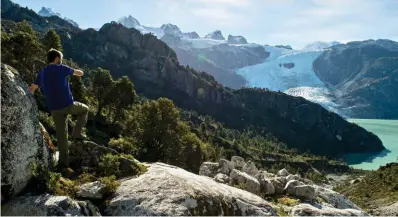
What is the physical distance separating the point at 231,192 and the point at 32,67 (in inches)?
2287

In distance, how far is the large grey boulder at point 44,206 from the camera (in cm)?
1213

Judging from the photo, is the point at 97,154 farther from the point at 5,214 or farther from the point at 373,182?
the point at 373,182

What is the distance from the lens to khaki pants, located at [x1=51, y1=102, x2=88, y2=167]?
14.8 meters

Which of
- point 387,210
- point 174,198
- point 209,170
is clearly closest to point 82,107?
point 174,198

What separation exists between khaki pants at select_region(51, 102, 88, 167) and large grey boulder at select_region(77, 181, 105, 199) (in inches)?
81.8

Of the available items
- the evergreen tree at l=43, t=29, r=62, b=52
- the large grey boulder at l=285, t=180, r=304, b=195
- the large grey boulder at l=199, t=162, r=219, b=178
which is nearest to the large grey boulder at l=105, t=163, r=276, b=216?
the large grey boulder at l=285, t=180, r=304, b=195

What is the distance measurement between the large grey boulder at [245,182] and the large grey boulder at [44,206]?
38.6 feet

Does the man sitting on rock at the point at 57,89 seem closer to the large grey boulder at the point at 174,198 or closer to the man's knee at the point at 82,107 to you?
the man's knee at the point at 82,107

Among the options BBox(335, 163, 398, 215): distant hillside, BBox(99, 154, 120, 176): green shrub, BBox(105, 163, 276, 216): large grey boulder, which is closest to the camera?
BBox(105, 163, 276, 216): large grey boulder

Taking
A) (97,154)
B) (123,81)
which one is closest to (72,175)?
(97,154)

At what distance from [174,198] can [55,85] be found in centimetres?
623

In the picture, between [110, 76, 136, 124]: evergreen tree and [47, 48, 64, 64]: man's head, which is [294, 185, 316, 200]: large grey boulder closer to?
[47, 48, 64, 64]: man's head

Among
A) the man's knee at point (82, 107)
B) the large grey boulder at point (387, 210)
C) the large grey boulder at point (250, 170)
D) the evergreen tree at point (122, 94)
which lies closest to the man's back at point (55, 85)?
the man's knee at point (82, 107)

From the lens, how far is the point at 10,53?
60.3 m
